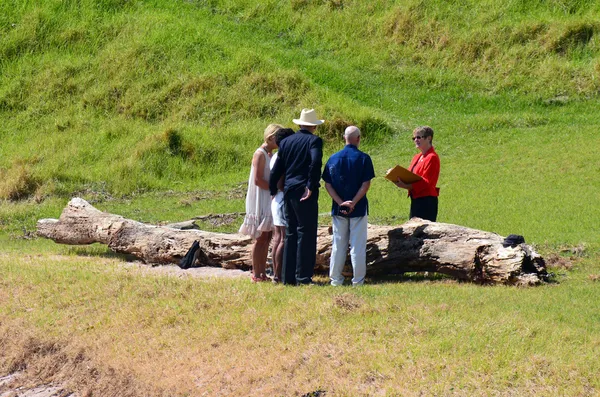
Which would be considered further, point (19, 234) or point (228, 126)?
point (228, 126)

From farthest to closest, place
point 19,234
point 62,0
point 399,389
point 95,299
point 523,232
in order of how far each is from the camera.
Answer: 1. point 62,0
2. point 19,234
3. point 523,232
4. point 95,299
5. point 399,389

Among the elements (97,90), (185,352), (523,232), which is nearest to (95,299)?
(185,352)

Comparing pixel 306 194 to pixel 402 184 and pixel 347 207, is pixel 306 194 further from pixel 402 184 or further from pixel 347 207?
pixel 402 184

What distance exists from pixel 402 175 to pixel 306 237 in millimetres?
1533

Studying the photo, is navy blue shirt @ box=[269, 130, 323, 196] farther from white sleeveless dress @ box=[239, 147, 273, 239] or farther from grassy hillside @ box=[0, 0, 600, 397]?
grassy hillside @ box=[0, 0, 600, 397]

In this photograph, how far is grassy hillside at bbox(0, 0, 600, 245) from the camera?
22094 mm

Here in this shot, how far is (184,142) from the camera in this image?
2462 centimetres

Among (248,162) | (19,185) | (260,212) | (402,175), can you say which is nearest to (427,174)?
(402,175)

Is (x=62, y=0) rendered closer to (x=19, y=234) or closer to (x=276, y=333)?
(x=19, y=234)

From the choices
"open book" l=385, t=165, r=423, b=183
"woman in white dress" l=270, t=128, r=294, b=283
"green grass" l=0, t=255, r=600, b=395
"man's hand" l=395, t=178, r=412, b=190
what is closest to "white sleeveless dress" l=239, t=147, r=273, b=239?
"woman in white dress" l=270, t=128, r=294, b=283

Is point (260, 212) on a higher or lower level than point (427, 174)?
lower

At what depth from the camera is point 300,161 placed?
1082 cm

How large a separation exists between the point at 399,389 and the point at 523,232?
7.76 metres

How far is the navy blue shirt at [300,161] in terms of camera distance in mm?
10719
